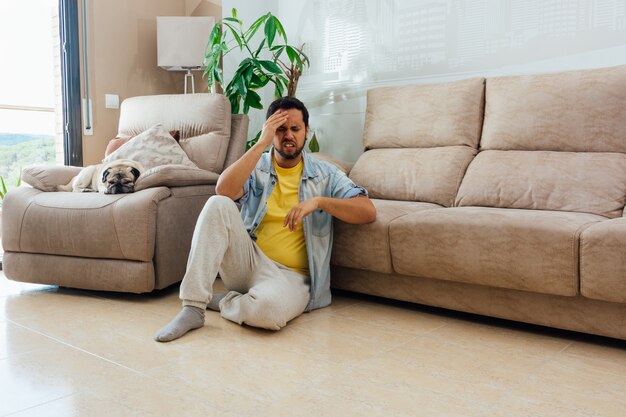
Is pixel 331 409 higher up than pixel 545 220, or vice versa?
pixel 545 220

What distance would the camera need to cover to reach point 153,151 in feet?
10.6

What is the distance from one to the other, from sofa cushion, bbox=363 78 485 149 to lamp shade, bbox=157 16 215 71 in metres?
1.45

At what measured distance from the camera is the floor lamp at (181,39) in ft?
13.4

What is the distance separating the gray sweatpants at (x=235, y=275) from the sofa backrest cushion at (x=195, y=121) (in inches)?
44.4

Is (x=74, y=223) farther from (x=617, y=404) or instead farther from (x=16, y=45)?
(x=617, y=404)

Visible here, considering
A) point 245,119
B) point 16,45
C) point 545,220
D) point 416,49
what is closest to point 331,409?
point 545,220

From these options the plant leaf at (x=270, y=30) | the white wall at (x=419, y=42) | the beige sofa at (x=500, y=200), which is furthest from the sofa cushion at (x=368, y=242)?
the plant leaf at (x=270, y=30)

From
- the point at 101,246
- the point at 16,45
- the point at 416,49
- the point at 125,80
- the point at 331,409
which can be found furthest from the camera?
the point at 125,80

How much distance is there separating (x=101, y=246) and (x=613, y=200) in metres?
2.30

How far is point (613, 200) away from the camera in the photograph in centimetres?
244

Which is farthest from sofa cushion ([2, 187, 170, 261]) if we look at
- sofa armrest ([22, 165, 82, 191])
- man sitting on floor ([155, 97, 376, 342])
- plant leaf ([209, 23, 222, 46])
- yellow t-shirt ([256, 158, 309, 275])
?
plant leaf ([209, 23, 222, 46])

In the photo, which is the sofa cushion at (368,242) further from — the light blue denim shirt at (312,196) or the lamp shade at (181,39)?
the lamp shade at (181,39)

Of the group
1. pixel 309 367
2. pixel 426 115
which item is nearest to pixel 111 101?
pixel 426 115

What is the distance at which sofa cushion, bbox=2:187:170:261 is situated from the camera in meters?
2.66
